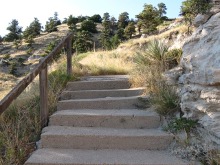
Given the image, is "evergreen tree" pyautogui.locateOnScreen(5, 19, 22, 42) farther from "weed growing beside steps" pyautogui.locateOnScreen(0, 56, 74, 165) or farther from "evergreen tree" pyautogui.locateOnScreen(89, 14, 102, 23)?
"weed growing beside steps" pyautogui.locateOnScreen(0, 56, 74, 165)

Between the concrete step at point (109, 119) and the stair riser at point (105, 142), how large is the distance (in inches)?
17.3

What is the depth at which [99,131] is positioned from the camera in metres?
4.06

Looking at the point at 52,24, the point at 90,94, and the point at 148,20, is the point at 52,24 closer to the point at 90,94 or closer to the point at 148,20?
the point at 148,20

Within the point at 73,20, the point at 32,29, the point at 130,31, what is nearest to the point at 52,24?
the point at 32,29

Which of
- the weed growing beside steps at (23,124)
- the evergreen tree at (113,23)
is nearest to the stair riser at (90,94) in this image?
the weed growing beside steps at (23,124)

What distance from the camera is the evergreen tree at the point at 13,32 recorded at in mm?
48206

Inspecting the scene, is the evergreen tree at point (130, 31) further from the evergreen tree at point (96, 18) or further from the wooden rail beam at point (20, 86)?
the wooden rail beam at point (20, 86)

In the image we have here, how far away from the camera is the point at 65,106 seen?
487cm

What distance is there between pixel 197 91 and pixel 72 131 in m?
1.67

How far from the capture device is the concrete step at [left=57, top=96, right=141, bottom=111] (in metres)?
4.81

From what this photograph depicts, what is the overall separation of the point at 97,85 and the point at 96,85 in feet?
0.06

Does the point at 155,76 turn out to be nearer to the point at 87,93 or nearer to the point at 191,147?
the point at 87,93

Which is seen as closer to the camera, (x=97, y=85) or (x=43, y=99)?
(x=43, y=99)

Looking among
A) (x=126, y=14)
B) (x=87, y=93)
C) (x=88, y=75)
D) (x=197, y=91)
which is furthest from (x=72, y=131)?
(x=126, y=14)
